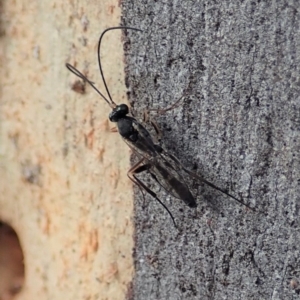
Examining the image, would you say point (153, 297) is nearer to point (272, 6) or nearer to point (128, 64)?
point (128, 64)

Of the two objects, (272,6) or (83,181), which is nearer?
(272,6)

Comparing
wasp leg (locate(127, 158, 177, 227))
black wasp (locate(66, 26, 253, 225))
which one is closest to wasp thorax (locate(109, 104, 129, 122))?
black wasp (locate(66, 26, 253, 225))

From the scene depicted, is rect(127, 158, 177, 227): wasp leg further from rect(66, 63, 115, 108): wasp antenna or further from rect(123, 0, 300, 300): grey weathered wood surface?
rect(66, 63, 115, 108): wasp antenna

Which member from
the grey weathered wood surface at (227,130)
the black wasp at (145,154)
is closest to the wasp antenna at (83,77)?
the black wasp at (145,154)

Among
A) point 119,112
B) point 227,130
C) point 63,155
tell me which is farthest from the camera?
point 63,155

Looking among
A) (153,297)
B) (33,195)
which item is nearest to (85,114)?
(33,195)

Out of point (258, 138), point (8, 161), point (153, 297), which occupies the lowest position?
point (153, 297)

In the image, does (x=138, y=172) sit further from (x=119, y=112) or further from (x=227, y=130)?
(x=227, y=130)

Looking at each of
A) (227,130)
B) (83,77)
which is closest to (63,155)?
(83,77)
